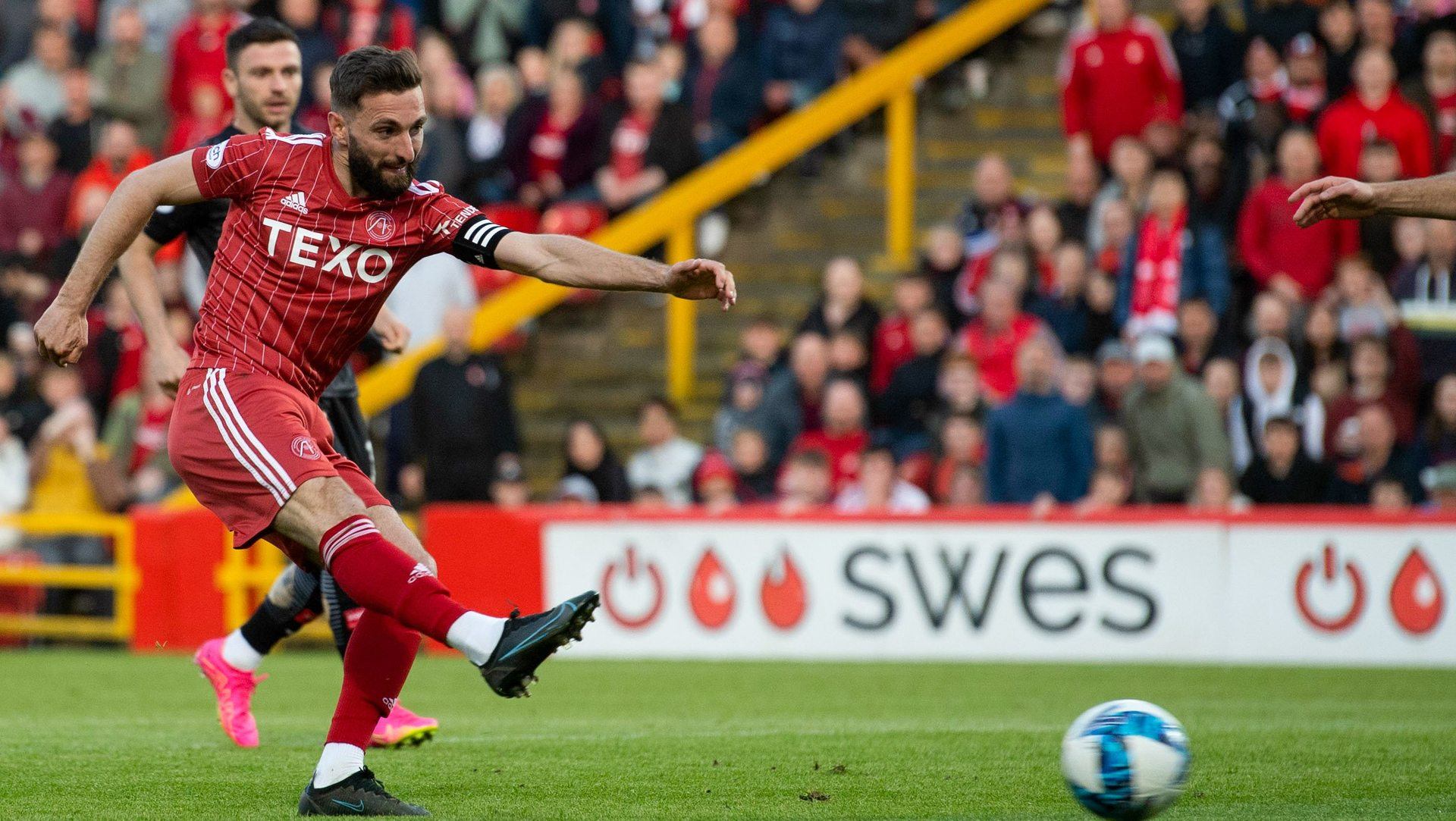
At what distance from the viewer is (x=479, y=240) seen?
5.70 meters

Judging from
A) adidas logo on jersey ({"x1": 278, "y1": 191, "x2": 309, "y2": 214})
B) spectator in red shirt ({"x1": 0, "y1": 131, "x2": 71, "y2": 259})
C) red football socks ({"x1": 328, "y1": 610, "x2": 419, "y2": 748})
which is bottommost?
red football socks ({"x1": 328, "y1": 610, "x2": 419, "y2": 748})

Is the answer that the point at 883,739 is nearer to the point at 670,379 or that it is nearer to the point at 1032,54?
the point at 670,379

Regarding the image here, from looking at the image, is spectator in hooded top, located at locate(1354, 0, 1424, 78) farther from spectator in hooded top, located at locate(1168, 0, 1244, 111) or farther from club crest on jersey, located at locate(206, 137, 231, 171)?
club crest on jersey, located at locate(206, 137, 231, 171)

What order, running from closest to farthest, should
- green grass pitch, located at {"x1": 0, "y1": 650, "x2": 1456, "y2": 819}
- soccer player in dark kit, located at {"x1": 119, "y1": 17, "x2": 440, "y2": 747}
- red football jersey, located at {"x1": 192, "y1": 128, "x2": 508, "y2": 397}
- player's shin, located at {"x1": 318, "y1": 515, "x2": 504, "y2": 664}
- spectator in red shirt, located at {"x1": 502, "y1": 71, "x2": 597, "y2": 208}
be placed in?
player's shin, located at {"x1": 318, "y1": 515, "x2": 504, "y2": 664}, red football jersey, located at {"x1": 192, "y1": 128, "x2": 508, "y2": 397}, green grass pitch, located at {"x1": 0, "y1": 650, "x2": 1456, "y2": 819}, soccer player in dark kit, located at {"x1": 119, "y1": 17, "x2": 440, "y2": 747}, spectator in red shirt, located at {"x1": 502, "y1": 71, "x2": 597, "y2": 208}

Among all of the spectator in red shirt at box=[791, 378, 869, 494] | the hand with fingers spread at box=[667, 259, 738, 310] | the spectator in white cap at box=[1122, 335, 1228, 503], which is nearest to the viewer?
the hand with fingers spread at box=[667, 259, 738, 310]

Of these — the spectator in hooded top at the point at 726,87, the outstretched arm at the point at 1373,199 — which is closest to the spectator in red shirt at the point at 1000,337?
the spectator in hooded top at the point at 726,87

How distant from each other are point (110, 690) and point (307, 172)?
5.22 metres

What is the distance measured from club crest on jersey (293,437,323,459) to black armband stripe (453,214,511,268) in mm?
694

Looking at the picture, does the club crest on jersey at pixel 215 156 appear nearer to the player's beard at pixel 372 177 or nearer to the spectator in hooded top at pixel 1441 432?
the player's beard at pixel 372 177

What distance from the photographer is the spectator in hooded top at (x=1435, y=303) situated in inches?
477

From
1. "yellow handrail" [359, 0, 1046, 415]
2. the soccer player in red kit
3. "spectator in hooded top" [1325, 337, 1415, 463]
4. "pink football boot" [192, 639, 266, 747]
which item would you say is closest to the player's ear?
the soccer player in red kit

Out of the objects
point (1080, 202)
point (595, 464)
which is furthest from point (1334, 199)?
point (595, 464)

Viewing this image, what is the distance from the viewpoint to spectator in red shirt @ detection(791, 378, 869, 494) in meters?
12.9

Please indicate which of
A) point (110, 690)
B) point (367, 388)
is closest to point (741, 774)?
point (110, 690)
